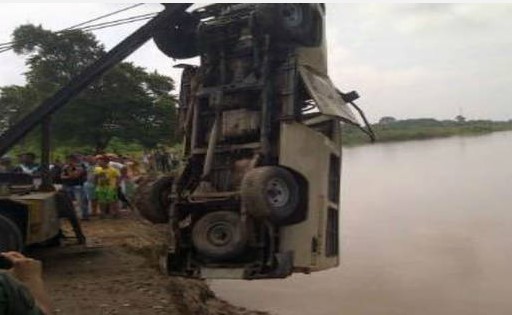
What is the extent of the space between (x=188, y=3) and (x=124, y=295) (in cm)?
333

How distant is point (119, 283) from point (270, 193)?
9.91 ft

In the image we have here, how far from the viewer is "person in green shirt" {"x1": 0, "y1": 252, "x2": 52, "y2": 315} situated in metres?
1.84

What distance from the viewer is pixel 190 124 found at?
7559 mm

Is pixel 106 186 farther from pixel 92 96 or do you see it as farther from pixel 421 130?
pixel 421 130

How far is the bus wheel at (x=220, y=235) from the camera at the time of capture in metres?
6.46

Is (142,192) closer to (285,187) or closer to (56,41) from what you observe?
(285,187)

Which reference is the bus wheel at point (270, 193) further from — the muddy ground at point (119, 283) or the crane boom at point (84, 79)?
the crane boom at point (84, 79)

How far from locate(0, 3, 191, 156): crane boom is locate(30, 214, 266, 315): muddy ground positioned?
1781mm

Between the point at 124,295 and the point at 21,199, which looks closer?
the point at 124,295

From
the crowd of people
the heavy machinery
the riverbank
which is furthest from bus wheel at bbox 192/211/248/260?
the riverbank

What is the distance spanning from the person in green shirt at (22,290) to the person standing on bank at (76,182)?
1117 cm

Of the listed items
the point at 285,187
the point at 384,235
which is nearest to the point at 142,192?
the point at 285,187

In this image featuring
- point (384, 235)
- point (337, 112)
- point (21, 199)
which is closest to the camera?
point (337, 112)

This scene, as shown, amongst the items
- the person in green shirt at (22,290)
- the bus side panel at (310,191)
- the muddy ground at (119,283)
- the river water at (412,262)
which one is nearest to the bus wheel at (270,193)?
the bus side panel at (310,191)
